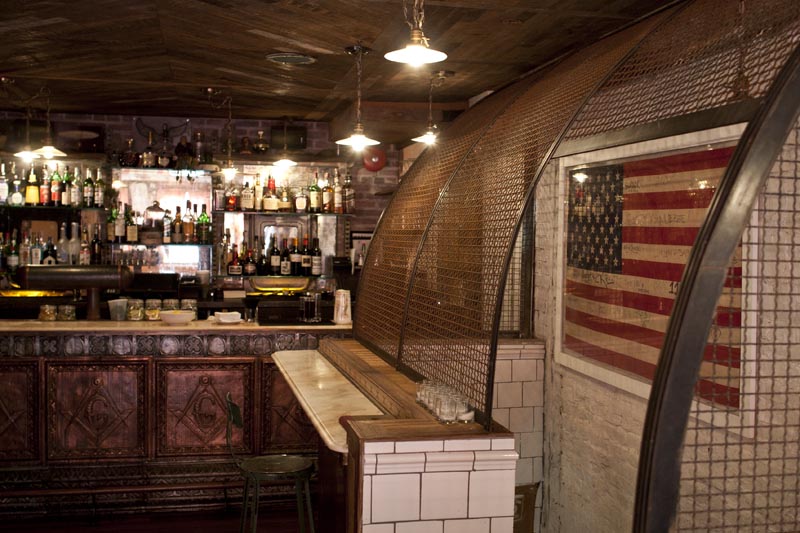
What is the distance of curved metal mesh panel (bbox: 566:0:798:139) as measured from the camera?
1.86m

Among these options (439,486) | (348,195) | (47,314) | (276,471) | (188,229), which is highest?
(348,195)

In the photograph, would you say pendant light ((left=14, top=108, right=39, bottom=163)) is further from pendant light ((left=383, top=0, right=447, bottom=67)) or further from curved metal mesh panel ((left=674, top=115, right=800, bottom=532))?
curved metal mesh panel ((left=674, top=115, right=800, bottom=532))

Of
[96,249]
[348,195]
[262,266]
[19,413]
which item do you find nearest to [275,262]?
[262,266]

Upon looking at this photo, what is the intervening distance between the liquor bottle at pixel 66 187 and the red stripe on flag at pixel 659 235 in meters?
5.68

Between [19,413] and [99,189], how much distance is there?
3.17 metres

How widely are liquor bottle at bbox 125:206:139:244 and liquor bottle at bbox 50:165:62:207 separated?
2.04 ft

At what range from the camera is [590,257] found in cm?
401

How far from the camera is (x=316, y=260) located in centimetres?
810

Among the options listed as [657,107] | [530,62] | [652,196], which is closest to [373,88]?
[530,62]

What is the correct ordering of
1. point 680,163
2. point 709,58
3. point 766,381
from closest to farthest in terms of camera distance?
1. point 709,58
2. point 766,381
3. point 680,163

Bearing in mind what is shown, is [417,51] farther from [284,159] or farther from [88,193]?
[88,193]

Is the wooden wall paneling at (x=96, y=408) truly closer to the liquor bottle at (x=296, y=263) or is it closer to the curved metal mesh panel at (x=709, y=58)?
the liquor bottle at (x=296, y=263)

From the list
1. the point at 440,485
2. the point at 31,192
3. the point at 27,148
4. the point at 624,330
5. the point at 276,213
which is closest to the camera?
the point at 440,485

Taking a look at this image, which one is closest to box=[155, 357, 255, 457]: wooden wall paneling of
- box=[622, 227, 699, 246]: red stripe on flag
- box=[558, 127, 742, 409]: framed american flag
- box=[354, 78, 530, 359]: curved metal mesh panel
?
box=[354, 78, 530, 359]: curved metal mesh panel
